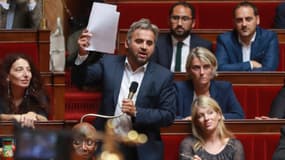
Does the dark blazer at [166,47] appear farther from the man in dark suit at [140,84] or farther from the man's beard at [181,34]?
the man in dark suit at [140,84]

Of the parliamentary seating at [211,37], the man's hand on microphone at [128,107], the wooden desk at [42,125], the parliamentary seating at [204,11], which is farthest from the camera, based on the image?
the parliamentary seating at [204,11]

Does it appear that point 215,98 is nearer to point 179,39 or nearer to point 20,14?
point 179,39

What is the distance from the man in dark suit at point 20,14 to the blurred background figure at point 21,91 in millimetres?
828

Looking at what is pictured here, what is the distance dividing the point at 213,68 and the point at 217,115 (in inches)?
11.2

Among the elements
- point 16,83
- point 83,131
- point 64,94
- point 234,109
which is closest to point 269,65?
point 234,109

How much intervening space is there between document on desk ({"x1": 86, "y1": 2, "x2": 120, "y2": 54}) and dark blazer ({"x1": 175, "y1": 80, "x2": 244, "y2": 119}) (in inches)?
13.0

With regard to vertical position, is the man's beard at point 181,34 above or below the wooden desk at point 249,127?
above

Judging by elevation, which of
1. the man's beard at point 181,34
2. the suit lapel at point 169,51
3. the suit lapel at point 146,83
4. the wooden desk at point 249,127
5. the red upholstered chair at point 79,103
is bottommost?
the wooden desk at point 249,127

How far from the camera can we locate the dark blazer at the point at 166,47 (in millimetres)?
2576

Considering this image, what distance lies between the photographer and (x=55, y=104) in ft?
7.60

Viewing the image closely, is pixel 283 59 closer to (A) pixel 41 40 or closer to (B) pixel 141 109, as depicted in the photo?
(A) pixel 41 40

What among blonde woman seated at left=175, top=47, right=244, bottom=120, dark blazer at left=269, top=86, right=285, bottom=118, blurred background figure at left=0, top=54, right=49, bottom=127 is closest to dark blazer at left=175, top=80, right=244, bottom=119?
blonde woman seated at left=175, top=47, right=244, bottom=120

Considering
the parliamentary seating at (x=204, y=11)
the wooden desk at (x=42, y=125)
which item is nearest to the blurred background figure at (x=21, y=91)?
the wooden desk at (x=42, y=125)

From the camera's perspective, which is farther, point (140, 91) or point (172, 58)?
point (172, 58)
